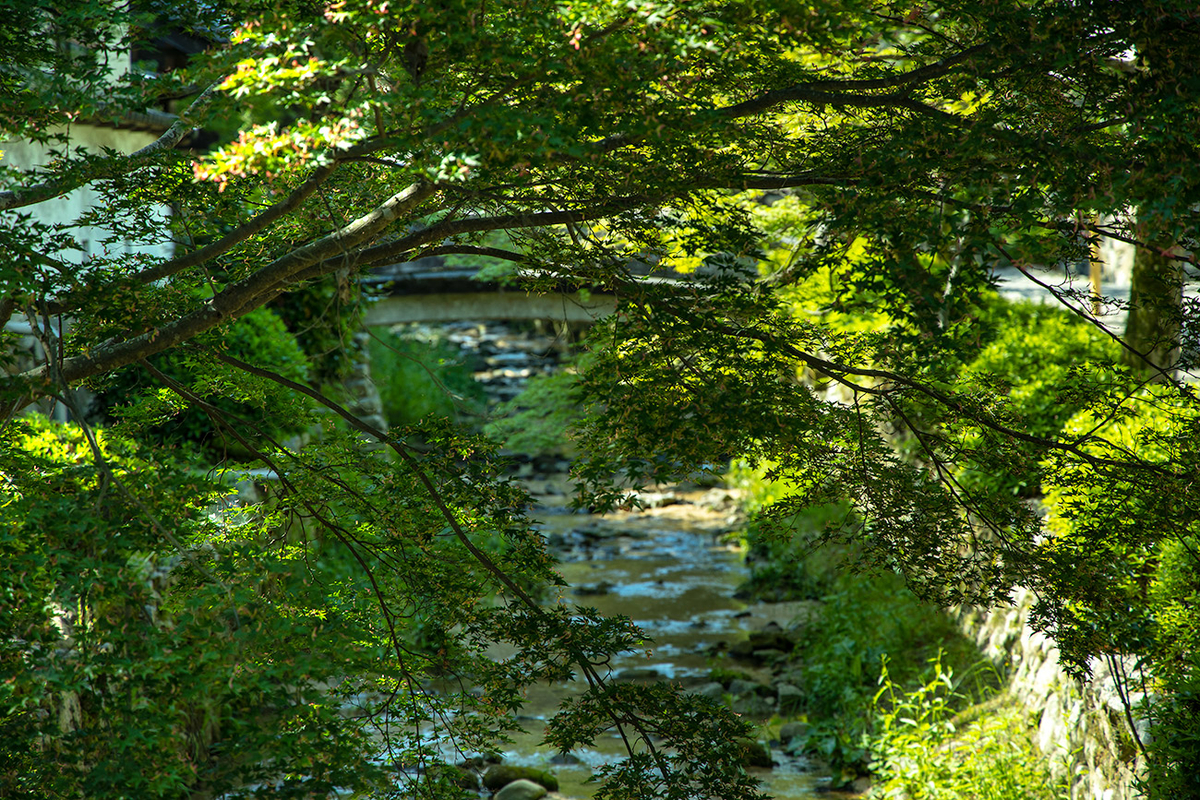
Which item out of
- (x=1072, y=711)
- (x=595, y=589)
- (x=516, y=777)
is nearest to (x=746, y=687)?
(x=516, y=777)

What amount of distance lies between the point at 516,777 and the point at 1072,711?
12.3 ft

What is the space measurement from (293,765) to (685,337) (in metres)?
1.97

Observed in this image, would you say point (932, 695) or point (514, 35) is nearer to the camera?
point (514, 35)

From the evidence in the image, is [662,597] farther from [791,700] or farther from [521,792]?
[521,792]

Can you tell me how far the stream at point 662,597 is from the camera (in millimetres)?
7359

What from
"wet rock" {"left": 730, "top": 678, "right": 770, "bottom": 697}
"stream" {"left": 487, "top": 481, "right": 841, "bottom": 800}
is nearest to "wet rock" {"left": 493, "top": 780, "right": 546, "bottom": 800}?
"stream" {"left": 487, "top": 481, "right": 841, "bottom": 800}

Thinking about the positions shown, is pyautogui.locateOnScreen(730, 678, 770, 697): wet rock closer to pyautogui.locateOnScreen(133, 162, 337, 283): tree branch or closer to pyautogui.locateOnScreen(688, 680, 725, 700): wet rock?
pyautogui.locateOnScreen(688, 680, 725, 700): wet rock

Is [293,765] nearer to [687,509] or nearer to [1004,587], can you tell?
[1004,587]

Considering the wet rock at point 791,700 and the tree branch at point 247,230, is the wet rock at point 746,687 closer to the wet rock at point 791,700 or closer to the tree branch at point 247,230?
the wet rock at point 791,700

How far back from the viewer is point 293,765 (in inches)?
107

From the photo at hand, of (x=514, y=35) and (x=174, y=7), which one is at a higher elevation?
(x=174, y=7)

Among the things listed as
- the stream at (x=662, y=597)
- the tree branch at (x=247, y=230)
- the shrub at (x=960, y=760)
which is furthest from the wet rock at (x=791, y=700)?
the tree branch at (x=247, y=230)

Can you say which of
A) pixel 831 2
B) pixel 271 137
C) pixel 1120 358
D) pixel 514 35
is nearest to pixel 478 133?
pixel 514 35

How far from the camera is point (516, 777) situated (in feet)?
22.7
